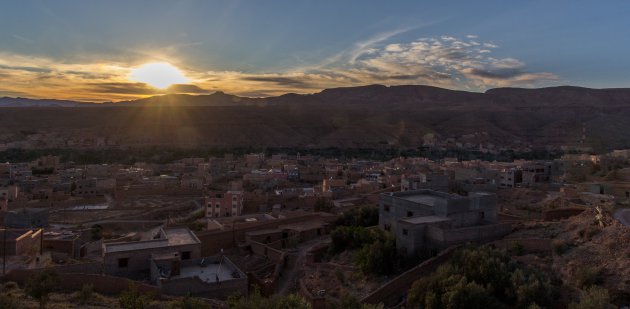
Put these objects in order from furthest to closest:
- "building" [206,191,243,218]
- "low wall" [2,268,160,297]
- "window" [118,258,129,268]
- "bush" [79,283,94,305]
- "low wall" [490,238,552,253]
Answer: "building" [206,191,243,218] < "window" [118,258,129,268] < "low wall" [490,238,552,253] < "low wall" [2,268,160,297] < "bush" [79,283,94,305]

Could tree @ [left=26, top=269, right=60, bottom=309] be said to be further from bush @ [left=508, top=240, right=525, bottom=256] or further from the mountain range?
the mountain range

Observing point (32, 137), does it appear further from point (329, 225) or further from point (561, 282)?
point (561, 282)

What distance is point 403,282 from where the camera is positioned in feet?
43.2

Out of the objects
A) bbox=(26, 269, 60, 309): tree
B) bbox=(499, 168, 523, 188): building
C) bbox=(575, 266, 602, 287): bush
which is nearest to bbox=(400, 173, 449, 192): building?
bbox=(499, 168, 523, 188): building

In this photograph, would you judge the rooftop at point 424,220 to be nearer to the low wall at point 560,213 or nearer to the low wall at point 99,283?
the low wall at point 560,213

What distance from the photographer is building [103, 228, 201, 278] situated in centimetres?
1470

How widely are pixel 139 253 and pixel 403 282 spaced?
7317 millimetres

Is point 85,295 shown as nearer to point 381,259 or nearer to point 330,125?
point 381,259

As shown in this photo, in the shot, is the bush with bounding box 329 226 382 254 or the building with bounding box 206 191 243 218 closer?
the bush with bounding box 329 226 382 254

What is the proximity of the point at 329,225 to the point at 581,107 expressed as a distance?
93871 mm

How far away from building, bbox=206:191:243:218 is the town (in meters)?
0.06

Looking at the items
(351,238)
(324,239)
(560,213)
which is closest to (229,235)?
(324,239)

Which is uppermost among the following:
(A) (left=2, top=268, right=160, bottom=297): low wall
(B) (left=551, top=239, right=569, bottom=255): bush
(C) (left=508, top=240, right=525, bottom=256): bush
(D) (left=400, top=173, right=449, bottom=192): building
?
(D) (left=400, top=173, right=449, bottom=192): building

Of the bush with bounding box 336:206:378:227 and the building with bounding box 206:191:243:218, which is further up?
the bush with bounding box 336:206:378:227
